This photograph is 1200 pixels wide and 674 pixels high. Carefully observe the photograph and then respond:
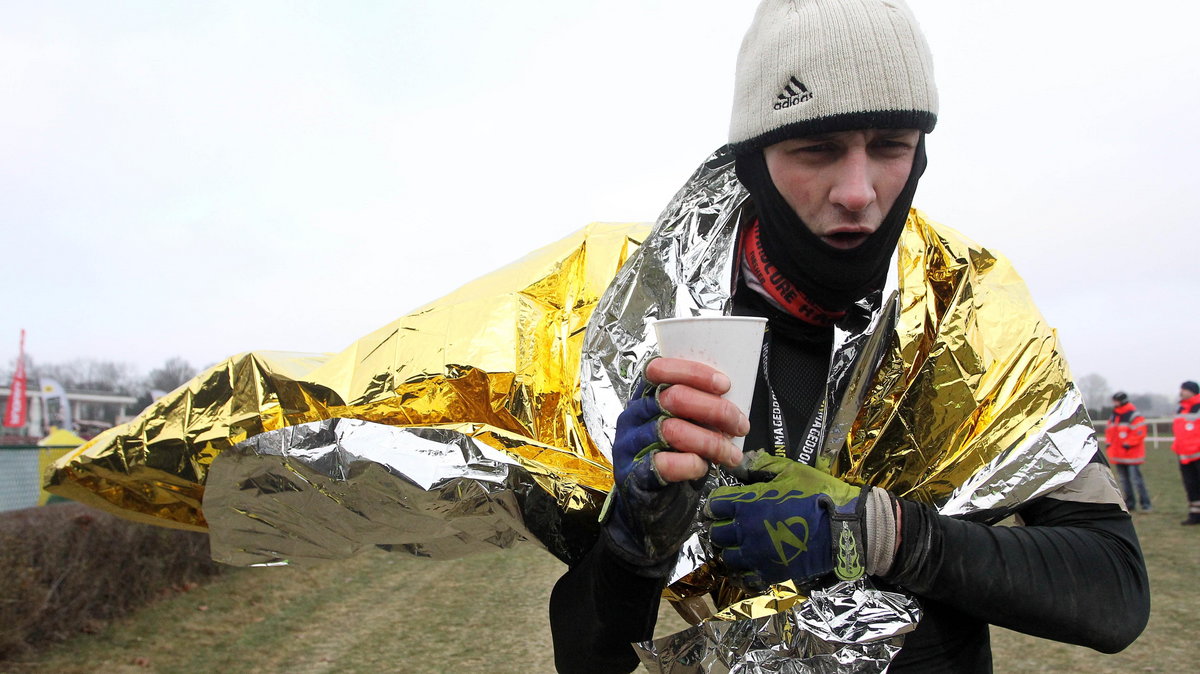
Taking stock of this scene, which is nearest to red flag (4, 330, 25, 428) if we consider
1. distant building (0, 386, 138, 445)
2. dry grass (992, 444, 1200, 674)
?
distant building (0, 386, 138, 445)

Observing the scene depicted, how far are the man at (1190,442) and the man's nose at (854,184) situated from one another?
9.22 metres

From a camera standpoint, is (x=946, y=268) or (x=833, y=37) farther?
(x=946, y=268)

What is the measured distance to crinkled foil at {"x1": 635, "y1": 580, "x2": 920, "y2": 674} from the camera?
139 centimetres

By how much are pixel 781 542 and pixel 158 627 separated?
6163mm

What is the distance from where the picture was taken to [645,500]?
1.28 m

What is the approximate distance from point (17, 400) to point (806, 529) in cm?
1916

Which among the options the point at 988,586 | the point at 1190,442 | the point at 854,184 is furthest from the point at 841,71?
the point at 1190,442

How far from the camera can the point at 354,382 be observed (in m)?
1.62

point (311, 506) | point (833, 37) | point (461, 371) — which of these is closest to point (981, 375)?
point (833, 37)

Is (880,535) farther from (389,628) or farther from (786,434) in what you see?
(389,628)

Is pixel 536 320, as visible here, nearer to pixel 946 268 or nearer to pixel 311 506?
pixel 311 506

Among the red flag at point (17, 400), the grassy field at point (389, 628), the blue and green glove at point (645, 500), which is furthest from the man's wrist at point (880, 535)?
the red flag at point (17, 400)

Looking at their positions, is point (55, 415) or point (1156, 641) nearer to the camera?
point (1156, 641)

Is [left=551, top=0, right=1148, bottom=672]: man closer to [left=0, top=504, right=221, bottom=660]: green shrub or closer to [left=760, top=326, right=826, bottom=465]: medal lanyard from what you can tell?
[left=760, top=326, right=826, bottom=465]: medal lanyard
